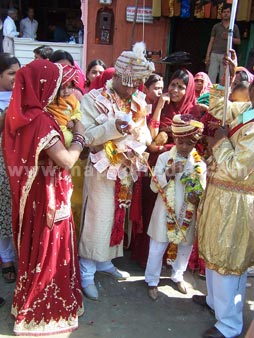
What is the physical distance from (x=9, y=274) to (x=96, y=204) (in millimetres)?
994

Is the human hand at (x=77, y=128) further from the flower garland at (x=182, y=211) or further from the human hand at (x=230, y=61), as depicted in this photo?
the human hand at (x=230, y=61)

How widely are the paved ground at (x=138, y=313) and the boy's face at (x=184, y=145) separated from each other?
123 centimetres

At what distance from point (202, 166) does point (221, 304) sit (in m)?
1.07

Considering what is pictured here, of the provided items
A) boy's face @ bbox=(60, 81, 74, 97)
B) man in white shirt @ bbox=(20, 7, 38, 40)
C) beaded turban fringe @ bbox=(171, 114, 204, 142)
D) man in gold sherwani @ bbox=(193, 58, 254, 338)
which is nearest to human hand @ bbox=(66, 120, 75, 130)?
boy's face @ bbox=(60, 81, 74, 97)

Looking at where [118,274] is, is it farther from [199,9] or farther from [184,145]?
[199,9]

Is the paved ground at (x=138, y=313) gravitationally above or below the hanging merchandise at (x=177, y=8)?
below

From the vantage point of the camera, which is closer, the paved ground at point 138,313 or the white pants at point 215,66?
the paved ground at point 138,313

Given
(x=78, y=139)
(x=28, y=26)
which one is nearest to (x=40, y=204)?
(x=78, y=139)


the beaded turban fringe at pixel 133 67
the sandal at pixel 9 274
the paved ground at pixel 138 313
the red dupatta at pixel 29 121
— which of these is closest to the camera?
the red dupatta at pixel 29 121

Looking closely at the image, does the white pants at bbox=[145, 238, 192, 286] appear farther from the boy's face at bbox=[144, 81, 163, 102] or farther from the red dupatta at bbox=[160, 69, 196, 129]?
the boy's face at bbox=[144, 81, 163, 102]

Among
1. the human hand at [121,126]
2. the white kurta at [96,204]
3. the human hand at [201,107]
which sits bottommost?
the white kurta at [96,204]

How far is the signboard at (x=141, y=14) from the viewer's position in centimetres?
774

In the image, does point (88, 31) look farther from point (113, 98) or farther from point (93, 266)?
point (93, 266)

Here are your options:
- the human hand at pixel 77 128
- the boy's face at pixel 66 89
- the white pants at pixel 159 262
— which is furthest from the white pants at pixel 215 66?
the boy's face at pixel 66 89
